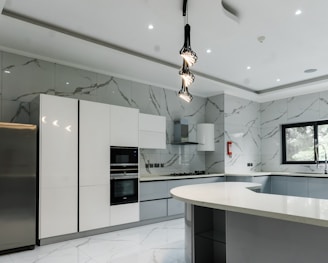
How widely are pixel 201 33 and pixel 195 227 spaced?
246 centimetres

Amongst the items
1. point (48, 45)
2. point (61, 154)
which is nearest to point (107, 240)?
point (61, 154)

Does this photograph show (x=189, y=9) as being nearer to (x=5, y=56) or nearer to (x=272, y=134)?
(x=5, y=56)

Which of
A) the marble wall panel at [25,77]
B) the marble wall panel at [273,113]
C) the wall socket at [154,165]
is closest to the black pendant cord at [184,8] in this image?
the marble wall panel at [25,77]

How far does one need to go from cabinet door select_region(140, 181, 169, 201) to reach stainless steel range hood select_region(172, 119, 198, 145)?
3.88 ft

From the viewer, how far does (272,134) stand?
692cm

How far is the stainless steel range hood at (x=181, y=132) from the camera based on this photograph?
568 cm

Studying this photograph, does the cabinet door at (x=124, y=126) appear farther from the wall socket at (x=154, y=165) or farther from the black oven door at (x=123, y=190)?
the wall socket at (x=154, y=165)

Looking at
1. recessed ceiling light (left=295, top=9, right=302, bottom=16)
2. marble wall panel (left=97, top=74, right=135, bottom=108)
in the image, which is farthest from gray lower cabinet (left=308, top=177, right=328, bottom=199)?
marble wall panel (left=97, top=74, right=135, bottom=108)

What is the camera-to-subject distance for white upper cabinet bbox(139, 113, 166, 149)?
495 cm

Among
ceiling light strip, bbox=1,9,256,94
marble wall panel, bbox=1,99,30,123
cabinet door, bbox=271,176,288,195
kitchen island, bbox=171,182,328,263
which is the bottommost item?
cabinet door, bbox=271,176,288,195

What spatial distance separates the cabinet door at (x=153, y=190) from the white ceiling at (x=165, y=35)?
6.71 ft

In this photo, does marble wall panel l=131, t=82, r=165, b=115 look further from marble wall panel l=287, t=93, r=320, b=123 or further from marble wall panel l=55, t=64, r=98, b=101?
marble wall panel l=287, t=93, r=320, b=123

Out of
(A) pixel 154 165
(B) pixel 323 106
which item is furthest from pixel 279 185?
(A) pixel 154 165

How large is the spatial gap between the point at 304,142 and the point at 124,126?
4553mm
